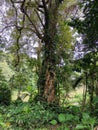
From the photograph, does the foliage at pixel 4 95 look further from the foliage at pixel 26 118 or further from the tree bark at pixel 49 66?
the foliage at pixel 26 118

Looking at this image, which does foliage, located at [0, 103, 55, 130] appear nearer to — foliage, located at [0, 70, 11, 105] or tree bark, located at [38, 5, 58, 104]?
tree bark, located at [38, 5, 58, 104]

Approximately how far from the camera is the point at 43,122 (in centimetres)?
852

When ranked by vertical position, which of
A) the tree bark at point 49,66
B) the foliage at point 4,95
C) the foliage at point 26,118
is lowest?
the foliage at point 26,118

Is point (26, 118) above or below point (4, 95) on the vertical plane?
below

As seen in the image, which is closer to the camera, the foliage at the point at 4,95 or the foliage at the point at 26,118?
the foliage at the point at 26,118

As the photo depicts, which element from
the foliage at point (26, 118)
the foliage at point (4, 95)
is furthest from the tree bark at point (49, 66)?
the foliage at point (4, 95)

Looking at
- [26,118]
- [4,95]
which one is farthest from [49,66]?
[4,95]

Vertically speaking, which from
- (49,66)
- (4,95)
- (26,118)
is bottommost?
(26,118)

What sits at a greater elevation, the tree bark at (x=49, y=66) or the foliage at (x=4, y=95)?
the tree bark at (x=49, y=66)

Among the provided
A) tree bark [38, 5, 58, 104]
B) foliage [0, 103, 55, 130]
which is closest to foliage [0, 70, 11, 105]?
tree bark [38, 5, 58, 104]

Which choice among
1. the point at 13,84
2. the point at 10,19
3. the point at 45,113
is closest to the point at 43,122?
the point at 45,113

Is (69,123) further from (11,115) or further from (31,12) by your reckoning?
(31,12)

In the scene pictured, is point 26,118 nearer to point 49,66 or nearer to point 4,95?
point 49,66

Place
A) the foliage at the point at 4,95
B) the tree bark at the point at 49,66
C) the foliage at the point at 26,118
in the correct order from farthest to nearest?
the foliage at the point at 4,95, the tree bark at the point at 49,66, the foliage at the point at 26,118
